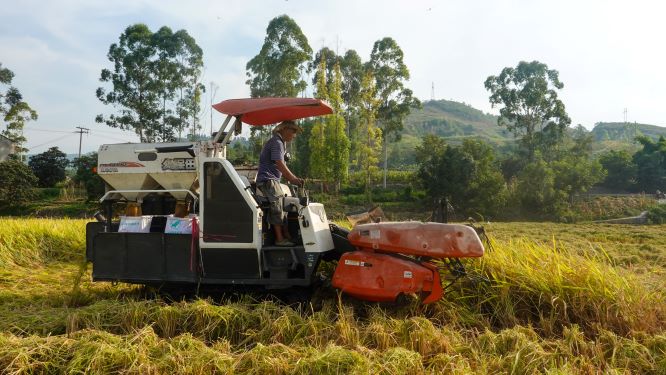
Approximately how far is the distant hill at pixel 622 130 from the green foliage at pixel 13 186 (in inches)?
4248

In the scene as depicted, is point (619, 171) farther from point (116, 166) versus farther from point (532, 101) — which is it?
point (116, 166)

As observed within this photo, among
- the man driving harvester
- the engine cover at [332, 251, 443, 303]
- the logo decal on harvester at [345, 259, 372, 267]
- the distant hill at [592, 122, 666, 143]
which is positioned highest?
the distant hill at [592, 122, 666, 143]

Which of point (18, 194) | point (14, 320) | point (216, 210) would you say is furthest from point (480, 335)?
point (18, 194)

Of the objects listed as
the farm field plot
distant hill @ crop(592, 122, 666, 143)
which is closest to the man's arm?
the farm field plot

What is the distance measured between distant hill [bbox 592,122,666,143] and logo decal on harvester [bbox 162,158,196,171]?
117m

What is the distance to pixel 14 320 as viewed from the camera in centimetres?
439

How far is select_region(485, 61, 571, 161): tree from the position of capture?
36.6 metres

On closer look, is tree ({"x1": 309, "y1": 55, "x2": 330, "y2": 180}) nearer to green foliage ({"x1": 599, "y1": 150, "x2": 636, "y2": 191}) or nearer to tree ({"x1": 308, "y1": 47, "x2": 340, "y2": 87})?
tree ({"x1": 308, "y1": 47, "x2": 340, "y2": 87})

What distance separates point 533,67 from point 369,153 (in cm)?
1498

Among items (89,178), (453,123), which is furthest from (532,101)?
(453,123)

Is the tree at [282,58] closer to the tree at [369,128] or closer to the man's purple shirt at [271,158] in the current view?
the tree at [369,128]

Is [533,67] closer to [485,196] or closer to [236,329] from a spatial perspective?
[485,196]

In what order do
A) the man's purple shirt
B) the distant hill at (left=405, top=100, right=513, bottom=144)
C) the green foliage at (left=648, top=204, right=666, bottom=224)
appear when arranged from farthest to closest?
the distant hill at (left=405, top=100, right=513, bottom=144), the green foliage at (left=648, top=204, right=666, bottom=224), the man's purple shirt

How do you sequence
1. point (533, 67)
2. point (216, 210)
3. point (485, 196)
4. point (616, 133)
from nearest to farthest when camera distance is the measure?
point (216, 210) < point (485, 196) < point (533, 67) < point (616, 133)
